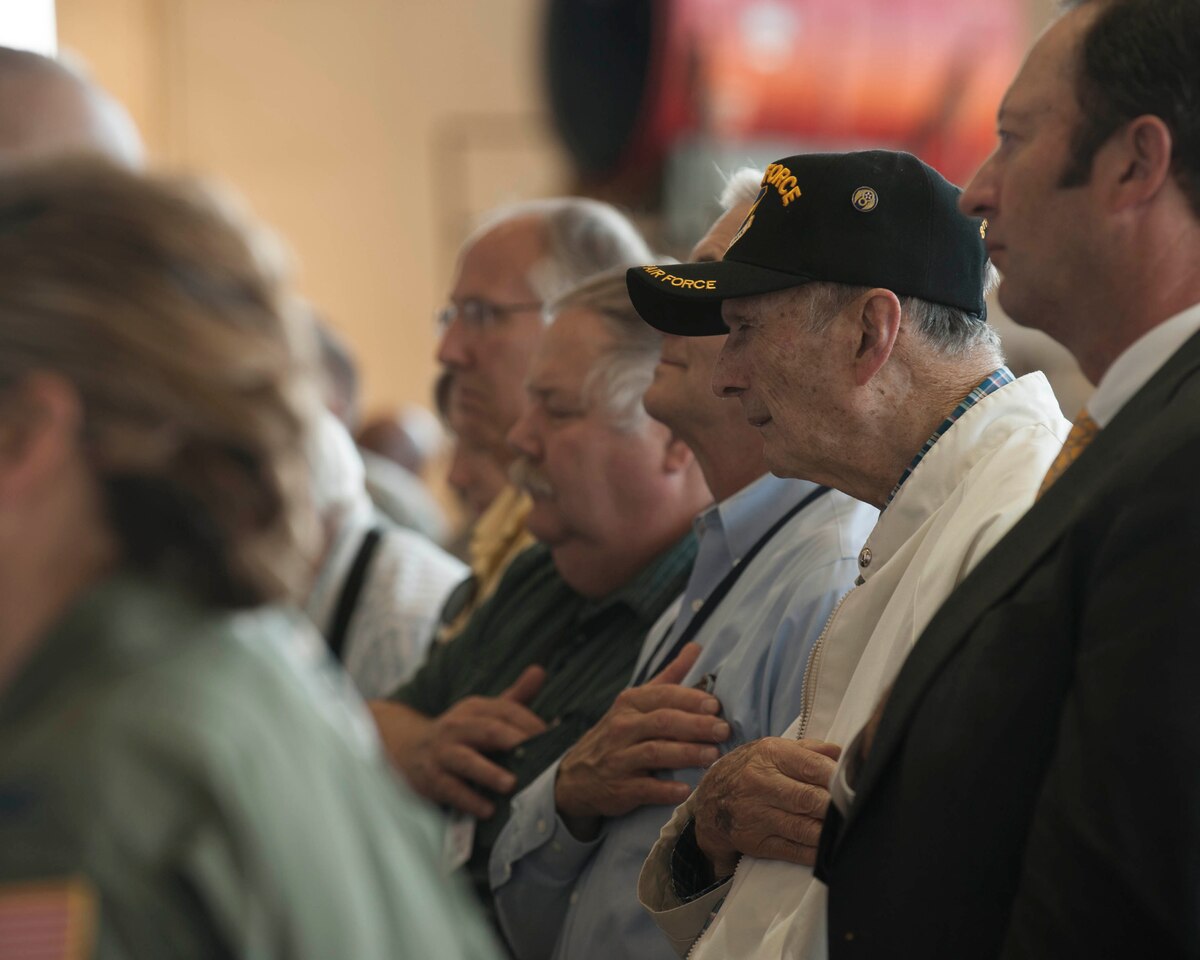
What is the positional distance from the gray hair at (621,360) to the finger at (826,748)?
42.3 inches

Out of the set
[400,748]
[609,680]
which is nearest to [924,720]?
[609,680]

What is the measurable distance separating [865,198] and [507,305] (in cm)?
162

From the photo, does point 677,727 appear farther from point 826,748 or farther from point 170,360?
point 170,360

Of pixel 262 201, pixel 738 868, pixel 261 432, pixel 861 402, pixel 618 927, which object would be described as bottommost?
pixel 262 201

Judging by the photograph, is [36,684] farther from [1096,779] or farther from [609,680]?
[609,680]

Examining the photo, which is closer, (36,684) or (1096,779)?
(36,684)

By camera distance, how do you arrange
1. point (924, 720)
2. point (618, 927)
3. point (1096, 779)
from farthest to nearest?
point (618, 927)
point (924, 720)
point (1096, 779)

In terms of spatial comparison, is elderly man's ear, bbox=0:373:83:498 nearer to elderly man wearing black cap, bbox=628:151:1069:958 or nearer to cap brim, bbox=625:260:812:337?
elderly man wearing black cap, bbox=628:151:1069:958

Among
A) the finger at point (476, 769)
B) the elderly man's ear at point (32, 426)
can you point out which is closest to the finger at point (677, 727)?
the finger at point (476, 769)

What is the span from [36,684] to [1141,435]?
1.01 m

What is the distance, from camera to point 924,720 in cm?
154

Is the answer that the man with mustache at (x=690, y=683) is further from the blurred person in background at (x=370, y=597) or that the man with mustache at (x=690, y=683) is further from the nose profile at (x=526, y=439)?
the blurred person in background at (x=370, y=597)

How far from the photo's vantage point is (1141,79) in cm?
153

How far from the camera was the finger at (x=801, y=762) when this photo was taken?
1829mm
